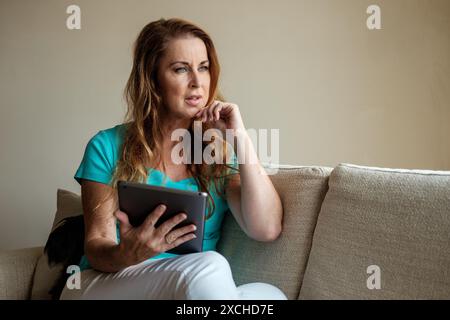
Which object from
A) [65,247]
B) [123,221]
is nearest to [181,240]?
[123,221]

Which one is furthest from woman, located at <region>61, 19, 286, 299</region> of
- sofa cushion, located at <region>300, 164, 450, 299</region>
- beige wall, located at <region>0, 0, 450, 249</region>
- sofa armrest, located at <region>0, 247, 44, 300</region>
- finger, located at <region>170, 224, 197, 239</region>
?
beige wall, located at <region>0, 0, 450, 249</region>

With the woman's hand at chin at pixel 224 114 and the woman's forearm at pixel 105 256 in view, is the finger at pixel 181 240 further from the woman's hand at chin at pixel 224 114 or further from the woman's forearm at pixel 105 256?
the woman's hand at chin at pixel 224 114

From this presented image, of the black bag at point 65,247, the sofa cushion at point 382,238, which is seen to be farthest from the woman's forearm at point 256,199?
the black bag at point 65,247

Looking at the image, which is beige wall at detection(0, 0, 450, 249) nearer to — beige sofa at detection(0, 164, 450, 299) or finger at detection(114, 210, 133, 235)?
beige sofa at detection(0, 164, 450, 299)

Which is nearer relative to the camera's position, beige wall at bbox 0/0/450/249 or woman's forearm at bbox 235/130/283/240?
woman's forearm at bbox 235/130/283/240

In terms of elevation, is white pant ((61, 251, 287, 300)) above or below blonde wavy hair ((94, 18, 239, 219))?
below

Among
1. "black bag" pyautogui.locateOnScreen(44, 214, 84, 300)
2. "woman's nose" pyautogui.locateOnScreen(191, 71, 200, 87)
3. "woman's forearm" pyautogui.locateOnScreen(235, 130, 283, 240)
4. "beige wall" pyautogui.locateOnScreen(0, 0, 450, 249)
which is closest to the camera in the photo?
"woman's forearm" pyautogui.locateOnScreen(235, 130, 283, 240)

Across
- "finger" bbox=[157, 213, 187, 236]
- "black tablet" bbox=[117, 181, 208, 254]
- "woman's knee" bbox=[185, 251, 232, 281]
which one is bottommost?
"woman's knee" bbox=[185, 251, 232, 281]

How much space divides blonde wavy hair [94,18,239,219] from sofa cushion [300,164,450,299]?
36cm

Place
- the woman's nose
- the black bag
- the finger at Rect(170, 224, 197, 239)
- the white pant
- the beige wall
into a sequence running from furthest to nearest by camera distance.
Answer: the beige wall → the black bag → the woman's nose → the finger at Rect(170, 224, 197, 239) → the white pant

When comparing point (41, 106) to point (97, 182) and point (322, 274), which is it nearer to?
point (97, 182)

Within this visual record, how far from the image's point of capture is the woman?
1161 mm

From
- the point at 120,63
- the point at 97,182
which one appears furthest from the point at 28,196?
the point at 97,182

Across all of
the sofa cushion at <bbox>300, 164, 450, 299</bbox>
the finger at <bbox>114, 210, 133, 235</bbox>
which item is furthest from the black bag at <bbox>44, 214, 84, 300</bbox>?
the sofa cushion at <bbox>300, 164, 450, 299</bbox>
